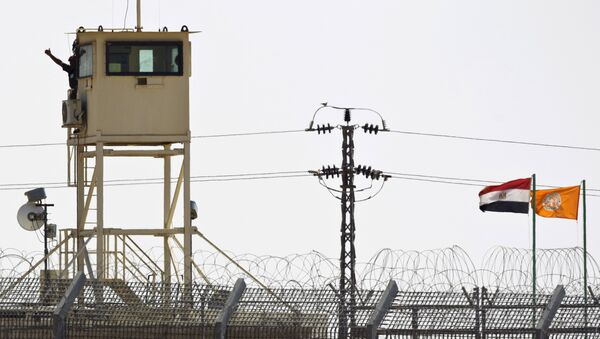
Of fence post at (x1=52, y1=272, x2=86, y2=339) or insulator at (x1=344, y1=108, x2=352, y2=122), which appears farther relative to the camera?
insulator at (x1=344, y1=108, x2=352, y2=122)

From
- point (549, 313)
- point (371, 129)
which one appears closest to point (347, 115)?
point (371, 129)

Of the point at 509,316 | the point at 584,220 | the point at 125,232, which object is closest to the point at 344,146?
the point at 584,220

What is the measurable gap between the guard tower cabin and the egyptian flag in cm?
937

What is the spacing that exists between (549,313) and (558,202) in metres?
19.5

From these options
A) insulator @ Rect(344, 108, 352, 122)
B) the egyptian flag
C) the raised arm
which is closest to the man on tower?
the raised arm

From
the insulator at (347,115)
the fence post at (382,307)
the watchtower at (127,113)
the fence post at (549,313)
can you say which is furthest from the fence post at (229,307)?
the insulator at (347,115)

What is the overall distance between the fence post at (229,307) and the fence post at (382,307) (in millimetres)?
1730

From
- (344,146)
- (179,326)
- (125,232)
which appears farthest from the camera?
(344,146)

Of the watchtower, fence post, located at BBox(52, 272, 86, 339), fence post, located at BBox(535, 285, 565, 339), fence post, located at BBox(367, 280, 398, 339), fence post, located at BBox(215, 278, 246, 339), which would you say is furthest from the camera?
the watchtower

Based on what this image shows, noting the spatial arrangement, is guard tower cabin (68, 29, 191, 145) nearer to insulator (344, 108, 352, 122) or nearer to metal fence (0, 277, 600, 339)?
insulator (344, 108, 352, 122)

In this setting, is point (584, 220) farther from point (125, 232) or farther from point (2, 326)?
point (2, 326)

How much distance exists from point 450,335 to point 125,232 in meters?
13.1

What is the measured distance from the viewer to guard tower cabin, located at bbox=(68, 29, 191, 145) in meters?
38.7

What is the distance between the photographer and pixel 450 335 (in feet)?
87.1
